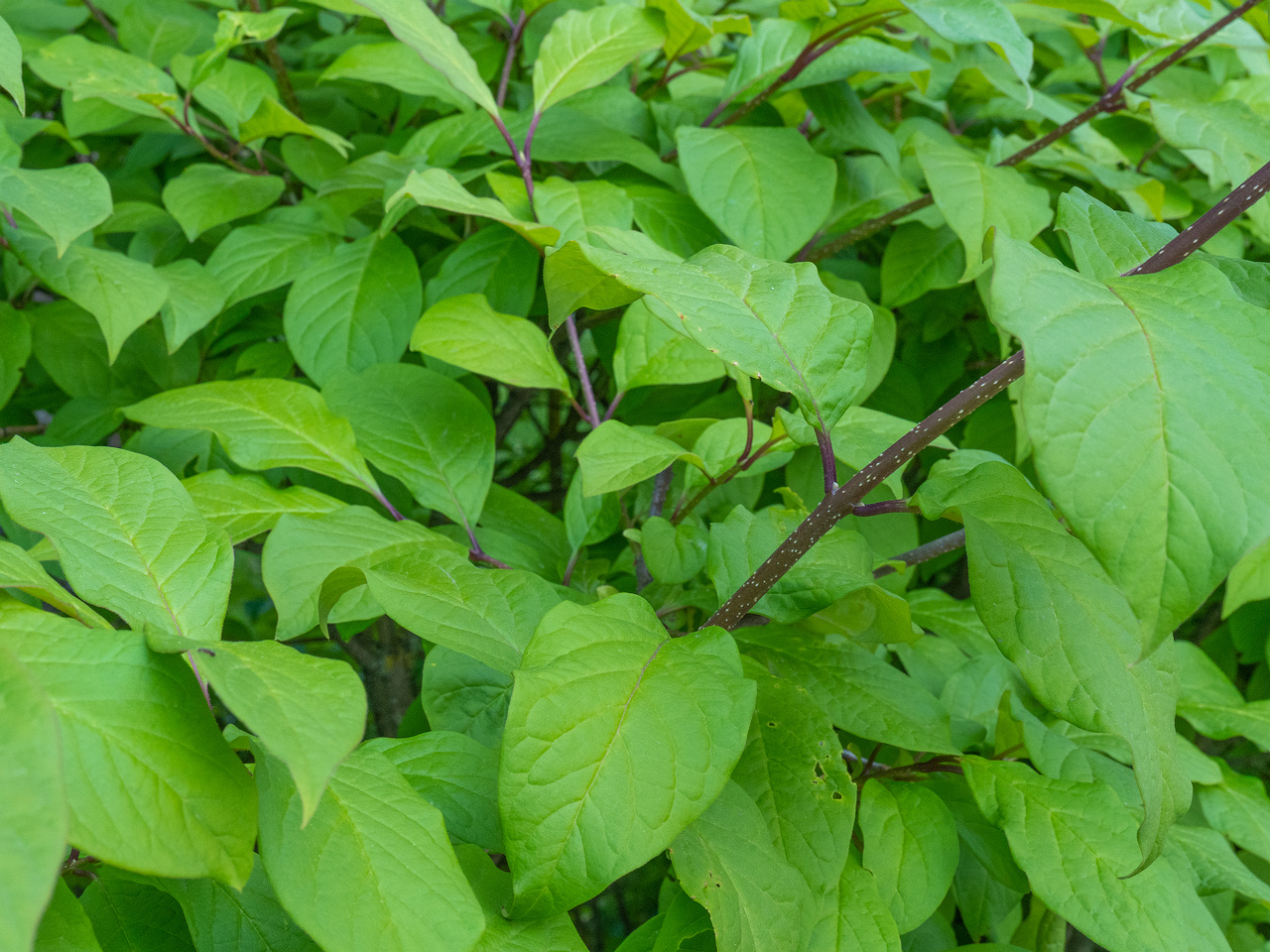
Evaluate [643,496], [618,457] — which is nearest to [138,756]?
[618,457]

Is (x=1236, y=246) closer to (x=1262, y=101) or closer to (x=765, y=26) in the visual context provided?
(x=1262, y=101)

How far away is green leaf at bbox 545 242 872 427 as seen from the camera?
1.72 feet

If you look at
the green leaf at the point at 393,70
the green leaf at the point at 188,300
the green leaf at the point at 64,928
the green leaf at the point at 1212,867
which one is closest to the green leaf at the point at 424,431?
the green leaf at the point at 188,300

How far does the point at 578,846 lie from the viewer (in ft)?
1.50

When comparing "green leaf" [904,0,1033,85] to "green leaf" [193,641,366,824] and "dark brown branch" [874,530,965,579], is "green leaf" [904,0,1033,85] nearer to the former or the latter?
"dark brown branch" [874,530,965,579]

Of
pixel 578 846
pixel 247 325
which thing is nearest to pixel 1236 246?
pixel 578 846

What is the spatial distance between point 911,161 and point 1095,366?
2.90 feet

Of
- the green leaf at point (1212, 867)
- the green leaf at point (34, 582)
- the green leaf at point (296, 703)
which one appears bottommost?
the green leaf at point (1212, 867)

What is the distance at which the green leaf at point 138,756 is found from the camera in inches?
14.5

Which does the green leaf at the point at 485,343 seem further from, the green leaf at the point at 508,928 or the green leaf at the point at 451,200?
the green leaf at the point at 508,928

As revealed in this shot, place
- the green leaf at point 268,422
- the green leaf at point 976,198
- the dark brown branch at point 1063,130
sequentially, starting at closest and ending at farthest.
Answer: the green leaf at point 268,422, the green leaf at point 976,198, the dark brown branch at point 1063,130

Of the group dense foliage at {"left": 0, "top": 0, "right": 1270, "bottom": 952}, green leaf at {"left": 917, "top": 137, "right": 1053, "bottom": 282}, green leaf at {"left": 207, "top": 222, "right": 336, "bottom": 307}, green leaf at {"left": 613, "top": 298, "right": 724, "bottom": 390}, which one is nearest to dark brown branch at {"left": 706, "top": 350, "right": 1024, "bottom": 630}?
dense foliage at {"left": 0, "top": 0, "right": 1270, "bottom": 952}

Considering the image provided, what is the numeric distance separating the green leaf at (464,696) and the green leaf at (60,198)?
463 mm

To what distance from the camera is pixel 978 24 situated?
32.5 inches
